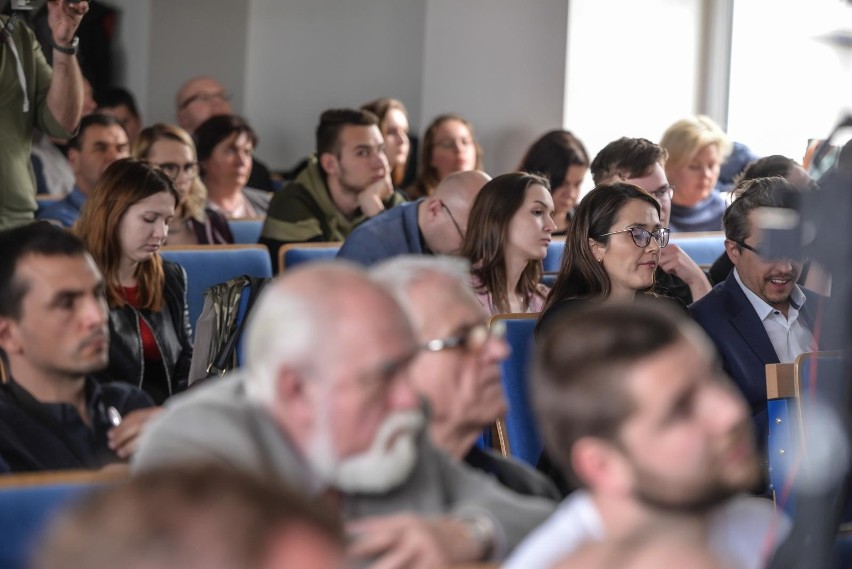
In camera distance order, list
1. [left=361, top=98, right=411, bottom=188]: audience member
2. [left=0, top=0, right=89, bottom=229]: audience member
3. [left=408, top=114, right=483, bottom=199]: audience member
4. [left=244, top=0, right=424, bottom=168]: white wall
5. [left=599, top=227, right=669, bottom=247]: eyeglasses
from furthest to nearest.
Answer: [left=244, top=0, right=424, bottom=168]: white wall
[left=361, top=98, right=411, bottom=188]: audience member
[left=408, top=114, right=483, bottom=199]: audience member
[left=0, top=0, right=89, bottom=229]: audience member
[left=599, top=227, right=669, bottom=247]: eyeglasses

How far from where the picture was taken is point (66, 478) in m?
1.58

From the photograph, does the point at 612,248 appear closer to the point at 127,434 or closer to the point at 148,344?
the point at 148,344

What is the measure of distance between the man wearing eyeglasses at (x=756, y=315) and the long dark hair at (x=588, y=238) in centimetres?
25

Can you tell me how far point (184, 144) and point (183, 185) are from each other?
0.19 meters

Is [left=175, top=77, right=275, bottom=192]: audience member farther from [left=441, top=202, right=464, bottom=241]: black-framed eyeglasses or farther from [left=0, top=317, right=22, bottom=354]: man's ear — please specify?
[left=0, top=317, right=22, bottom=354]: man's ear

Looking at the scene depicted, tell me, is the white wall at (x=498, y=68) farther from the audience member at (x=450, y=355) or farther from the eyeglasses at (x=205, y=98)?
the audience member at (x=450, y=355)

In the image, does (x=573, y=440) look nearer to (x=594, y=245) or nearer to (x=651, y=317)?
(x=651, y=317)

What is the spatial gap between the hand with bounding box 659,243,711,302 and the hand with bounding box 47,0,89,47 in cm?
181

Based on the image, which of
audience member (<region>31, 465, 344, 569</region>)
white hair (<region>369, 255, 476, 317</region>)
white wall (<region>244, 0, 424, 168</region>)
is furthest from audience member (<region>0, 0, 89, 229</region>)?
audience member (<region>31, 465, 344, 569</region>)

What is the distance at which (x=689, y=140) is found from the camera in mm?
5219

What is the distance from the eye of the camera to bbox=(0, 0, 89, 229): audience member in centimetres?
378

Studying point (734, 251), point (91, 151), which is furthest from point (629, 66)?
point (734, 251)

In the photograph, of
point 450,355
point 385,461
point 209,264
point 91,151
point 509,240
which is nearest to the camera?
point 385,461

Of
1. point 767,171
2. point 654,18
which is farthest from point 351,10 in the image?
point 767,171
